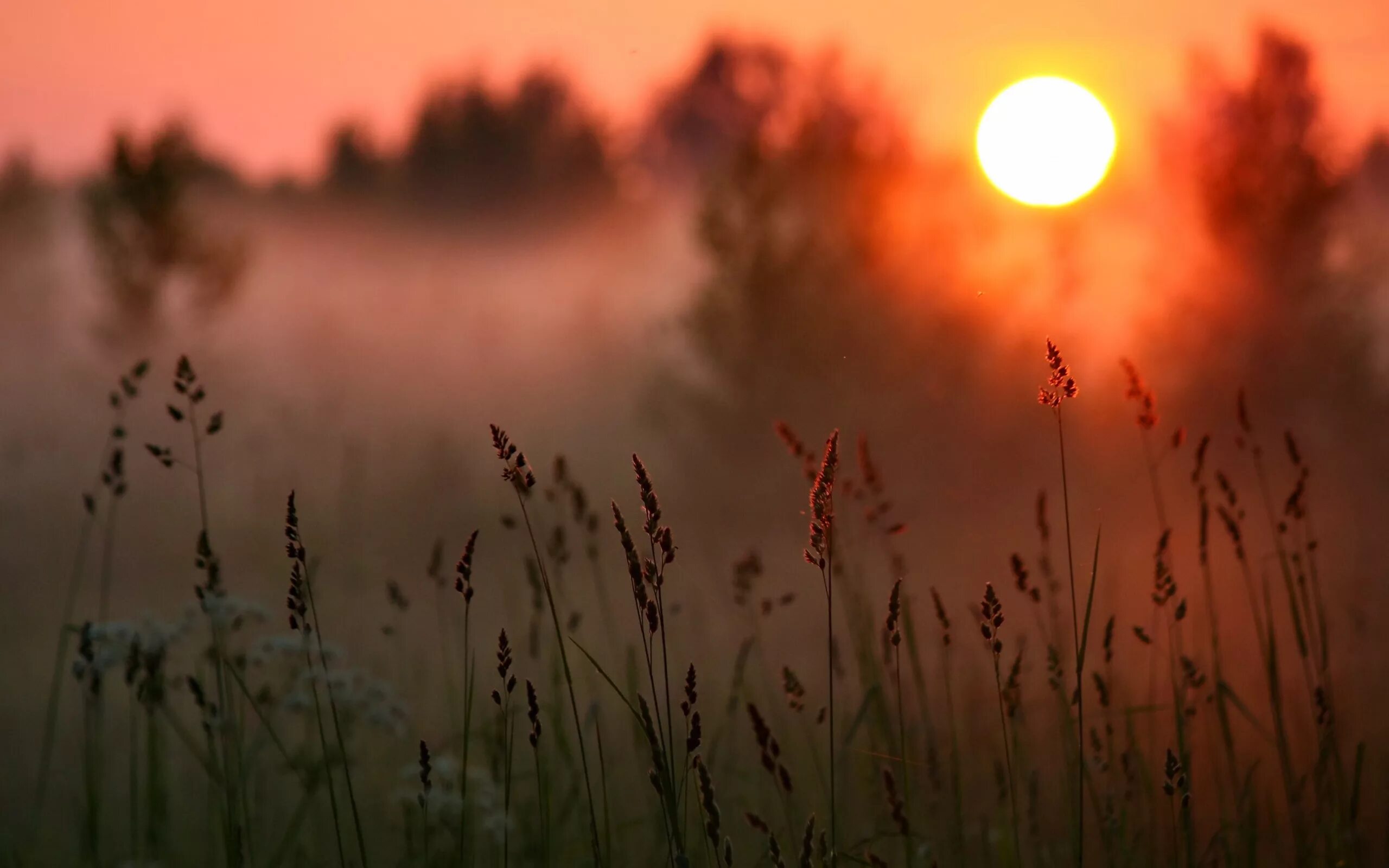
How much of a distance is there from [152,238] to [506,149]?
21.7 feet

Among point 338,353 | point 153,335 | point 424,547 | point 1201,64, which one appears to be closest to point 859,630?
point 424,547

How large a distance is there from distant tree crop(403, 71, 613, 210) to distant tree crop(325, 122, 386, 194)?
770 mm

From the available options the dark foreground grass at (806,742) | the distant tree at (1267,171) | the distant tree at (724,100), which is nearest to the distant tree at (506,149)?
the distant tree at (724,100)

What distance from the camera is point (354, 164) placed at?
24578 mm

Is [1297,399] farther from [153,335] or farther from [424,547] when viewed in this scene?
[153,335]

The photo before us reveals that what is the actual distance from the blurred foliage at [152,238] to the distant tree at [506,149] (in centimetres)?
462

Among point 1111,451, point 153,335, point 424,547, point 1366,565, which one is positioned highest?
point 153,335

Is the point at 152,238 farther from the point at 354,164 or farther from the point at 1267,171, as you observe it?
the point at 1267,171

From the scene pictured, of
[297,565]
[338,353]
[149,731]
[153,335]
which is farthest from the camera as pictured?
[338,353]

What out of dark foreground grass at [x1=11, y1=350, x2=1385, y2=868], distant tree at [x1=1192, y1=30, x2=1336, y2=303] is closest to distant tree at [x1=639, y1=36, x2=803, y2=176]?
distant tree at [x1=1192, y1=30, x2=1336, y2=303]

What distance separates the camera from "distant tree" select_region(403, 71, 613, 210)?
2098 centimetres

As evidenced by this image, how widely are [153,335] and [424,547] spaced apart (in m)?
7.68

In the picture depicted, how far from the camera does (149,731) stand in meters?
2.27

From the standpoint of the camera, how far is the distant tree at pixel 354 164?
23.2 m
